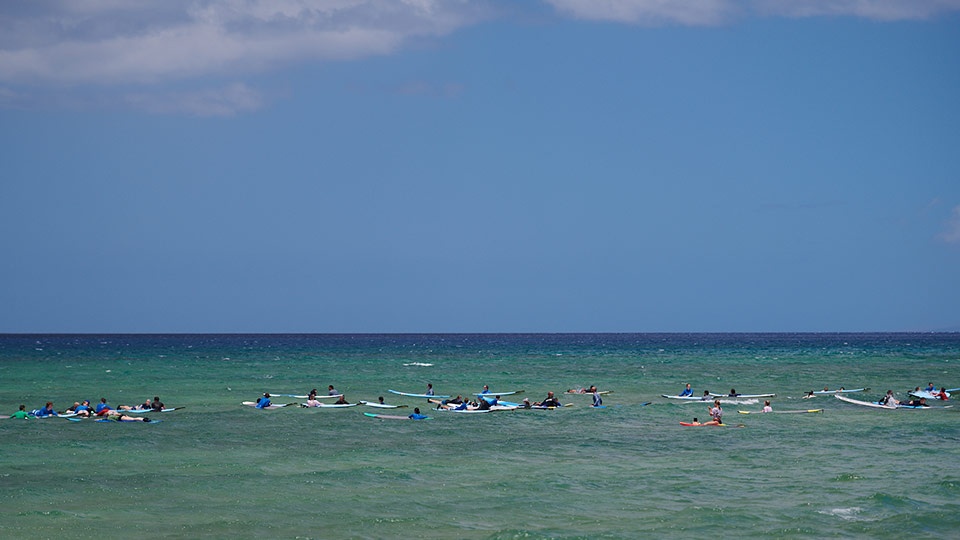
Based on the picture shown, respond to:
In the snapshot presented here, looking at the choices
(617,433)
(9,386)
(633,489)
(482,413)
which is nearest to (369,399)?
(482,413)

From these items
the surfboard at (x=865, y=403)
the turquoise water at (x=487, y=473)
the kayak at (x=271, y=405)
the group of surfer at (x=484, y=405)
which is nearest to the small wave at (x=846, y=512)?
the turquoise water at (x=487, y=473)

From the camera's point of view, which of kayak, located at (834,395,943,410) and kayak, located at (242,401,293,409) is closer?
kayak, located at (834,395,943,410)

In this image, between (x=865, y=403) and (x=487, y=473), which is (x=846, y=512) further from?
(x=865, y=403)

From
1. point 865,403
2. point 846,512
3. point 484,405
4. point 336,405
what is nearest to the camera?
point 846,512

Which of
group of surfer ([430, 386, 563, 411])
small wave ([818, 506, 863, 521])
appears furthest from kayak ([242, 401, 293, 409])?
small wave ([818, 506, 863, 521])

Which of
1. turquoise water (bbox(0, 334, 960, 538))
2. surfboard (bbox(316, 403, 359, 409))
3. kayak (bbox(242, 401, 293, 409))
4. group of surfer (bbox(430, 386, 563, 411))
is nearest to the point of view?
turquoise water (bbox(0, 334, 960, 538))

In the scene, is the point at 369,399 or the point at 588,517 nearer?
the point at 588,517

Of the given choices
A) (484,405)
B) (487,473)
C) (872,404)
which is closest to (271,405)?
(484,405)

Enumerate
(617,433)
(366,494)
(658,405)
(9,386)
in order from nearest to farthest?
(366,494) < (617,433) < (658,405) < (9,386)

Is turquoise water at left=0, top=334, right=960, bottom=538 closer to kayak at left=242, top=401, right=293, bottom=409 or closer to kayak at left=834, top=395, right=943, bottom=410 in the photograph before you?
kayak at left=242, top=401, right=293, bottom=409

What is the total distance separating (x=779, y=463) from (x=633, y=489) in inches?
273

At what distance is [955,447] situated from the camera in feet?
112

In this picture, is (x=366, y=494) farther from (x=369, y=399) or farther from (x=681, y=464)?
(x=369, y=399)

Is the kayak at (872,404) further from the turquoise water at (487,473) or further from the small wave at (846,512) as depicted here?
the small wave at (846,512)
